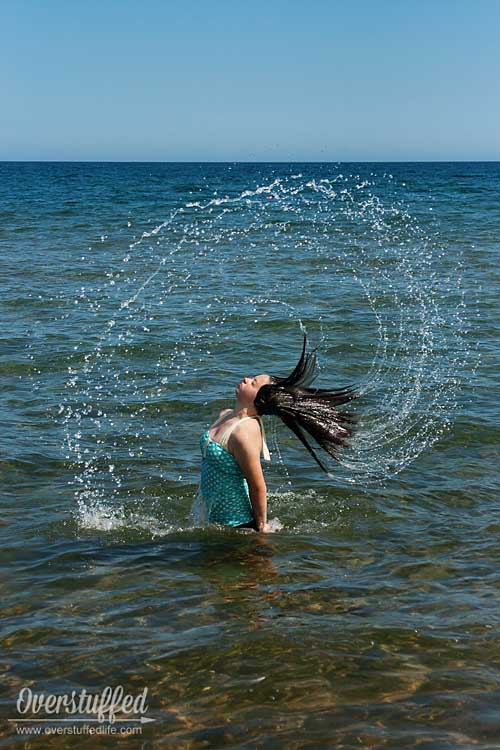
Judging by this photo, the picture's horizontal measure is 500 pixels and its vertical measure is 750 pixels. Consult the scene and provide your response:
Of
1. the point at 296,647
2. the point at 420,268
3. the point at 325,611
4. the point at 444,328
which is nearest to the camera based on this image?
the point at 296,647

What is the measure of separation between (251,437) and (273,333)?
27.0 ft

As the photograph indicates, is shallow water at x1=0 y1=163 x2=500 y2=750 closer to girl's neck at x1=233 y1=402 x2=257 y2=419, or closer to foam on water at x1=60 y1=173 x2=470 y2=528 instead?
foam on water at x1=60 y1=173 x2=470 y2=528

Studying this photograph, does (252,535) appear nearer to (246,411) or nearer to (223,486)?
(223,486)

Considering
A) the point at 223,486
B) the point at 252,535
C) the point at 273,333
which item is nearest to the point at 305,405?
the point at 223,486

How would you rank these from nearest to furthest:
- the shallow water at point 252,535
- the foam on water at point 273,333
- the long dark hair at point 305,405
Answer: the shallow water at point 252,535, the long dark hair at point 305,405, the foam on water at point 273,333

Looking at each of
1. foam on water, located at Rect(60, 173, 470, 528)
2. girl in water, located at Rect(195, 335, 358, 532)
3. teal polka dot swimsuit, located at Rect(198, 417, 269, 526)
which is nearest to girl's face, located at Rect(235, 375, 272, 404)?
girl in water, located at Rect(195, 335, 358, 532)

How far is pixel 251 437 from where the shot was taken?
6656 millimetres

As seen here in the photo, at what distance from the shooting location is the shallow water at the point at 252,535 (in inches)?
189

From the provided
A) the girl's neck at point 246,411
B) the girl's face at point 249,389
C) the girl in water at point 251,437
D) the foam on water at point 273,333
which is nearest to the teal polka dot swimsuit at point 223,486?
the girl in water at point 251,437

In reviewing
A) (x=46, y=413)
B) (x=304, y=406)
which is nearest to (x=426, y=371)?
(x=46, y=413)

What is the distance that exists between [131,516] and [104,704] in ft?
10.2

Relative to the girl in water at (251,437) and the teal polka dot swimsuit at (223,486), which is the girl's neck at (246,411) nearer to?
the girl in water at (251,437)

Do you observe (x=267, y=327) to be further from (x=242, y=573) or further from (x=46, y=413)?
(x=242, y=573)

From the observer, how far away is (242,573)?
6531mm
